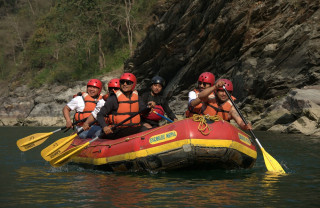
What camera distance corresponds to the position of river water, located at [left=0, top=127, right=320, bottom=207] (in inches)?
216

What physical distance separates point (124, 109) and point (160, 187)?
2180 millimetres

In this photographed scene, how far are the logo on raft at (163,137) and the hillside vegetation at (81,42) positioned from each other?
27445 millimetres

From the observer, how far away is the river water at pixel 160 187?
5.48 m

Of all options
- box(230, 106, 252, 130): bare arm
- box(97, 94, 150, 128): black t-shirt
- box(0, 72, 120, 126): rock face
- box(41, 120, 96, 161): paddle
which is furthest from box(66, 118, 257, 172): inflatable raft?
box(0, 72, 120, 126): rock face

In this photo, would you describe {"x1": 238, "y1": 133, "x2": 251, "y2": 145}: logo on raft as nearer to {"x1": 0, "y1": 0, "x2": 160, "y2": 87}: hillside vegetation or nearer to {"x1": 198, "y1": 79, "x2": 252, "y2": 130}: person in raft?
{"x1": 198, "y1": 79, "x2": 252, "y2": 130}: person in raft

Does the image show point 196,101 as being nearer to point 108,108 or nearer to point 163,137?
point 163,137

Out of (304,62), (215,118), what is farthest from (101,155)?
(304,62)

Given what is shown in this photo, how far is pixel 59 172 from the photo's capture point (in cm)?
836

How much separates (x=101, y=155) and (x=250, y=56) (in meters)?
15.1

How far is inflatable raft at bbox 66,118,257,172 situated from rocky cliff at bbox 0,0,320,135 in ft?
26.8

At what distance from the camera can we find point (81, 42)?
127ft

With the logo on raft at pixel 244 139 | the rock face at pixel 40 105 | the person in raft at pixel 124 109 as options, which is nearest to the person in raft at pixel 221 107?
the logo on raft at pixel 244 139

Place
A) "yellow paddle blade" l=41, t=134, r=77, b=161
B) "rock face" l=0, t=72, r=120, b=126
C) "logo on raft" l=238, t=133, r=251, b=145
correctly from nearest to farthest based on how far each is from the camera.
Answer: "logo on raft" l=238, t=133, r=251, b=145 < "yellow paddle blade" l=41, t=134, r=77, b=161 < "rock face" l=0, t=72, r=120, b=126

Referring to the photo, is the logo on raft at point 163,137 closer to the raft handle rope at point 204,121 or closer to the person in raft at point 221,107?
the raft handle rope at point 204,121
